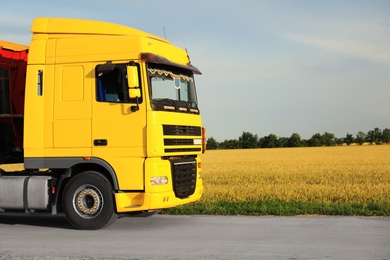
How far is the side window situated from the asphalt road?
2365mm

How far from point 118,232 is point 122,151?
4.65 ft

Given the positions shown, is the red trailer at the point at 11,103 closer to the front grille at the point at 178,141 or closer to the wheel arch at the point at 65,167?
the wheel arch at the point at 65,167

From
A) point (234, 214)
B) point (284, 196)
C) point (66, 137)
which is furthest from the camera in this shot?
point (284, 196)

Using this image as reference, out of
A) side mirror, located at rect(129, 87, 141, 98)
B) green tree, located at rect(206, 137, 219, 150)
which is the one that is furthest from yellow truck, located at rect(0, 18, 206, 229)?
green tree, located at rect(206, 137, 219, 150)

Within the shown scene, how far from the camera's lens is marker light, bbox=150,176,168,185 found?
1074cm

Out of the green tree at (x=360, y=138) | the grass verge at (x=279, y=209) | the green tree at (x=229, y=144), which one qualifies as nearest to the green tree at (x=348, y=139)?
the green tree at (x=360, y=138)

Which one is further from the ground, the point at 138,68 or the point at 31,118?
the point at 138,68

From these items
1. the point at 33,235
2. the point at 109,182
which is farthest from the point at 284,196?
the point at 33,235

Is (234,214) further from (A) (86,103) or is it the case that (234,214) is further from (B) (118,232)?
(A) (86,103)

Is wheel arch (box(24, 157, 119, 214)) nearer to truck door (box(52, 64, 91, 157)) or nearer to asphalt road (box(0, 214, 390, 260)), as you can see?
truck door (box(52, 64, 91, 157))

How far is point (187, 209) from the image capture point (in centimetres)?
1371

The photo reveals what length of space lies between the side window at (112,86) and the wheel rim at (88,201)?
5.37 ft

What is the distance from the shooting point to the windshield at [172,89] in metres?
11.0

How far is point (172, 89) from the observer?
37.9 feet
